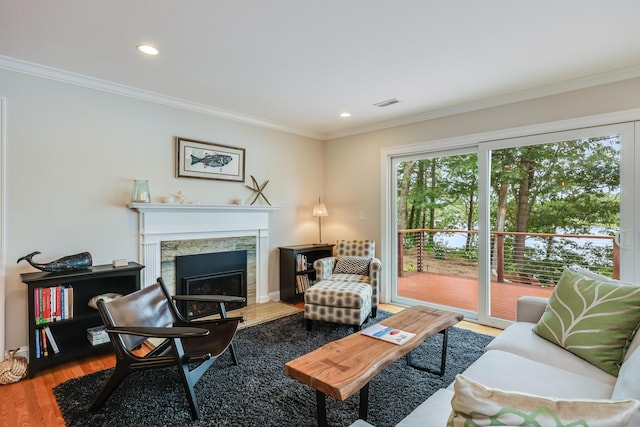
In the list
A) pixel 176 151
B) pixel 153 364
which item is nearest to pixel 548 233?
pixel 153 364

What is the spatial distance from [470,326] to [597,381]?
208 centimetres

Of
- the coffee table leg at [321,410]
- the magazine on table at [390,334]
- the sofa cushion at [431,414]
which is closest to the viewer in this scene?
the sofa cushion at [431,414]

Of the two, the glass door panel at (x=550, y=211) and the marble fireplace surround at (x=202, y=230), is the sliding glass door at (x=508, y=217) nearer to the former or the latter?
the glass door panel at (x=550, y=211)

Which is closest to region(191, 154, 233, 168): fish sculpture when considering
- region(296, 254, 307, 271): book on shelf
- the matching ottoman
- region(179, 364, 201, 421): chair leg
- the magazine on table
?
region(296, 254, 307, 271): book on shelf

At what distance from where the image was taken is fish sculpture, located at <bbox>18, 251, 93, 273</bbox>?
2.57 meters

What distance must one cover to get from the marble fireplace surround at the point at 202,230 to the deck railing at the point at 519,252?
6.11 ft

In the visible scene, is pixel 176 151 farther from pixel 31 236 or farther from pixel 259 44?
pixel 259 44

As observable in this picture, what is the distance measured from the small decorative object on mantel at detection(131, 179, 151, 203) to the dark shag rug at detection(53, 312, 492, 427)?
151cm

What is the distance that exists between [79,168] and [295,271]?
256 cm

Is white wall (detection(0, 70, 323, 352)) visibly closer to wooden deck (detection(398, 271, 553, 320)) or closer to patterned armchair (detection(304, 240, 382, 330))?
patterned armchair (detection(304, 240, 382, 330))

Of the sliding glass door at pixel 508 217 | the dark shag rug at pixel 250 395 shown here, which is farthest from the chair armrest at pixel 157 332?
the sliding glass door at pixel 508 217

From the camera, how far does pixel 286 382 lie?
2.35 metres

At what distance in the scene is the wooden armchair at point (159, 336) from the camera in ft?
6.40

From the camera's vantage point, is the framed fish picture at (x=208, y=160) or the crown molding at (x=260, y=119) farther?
the framed fish picture at (x=208, y=160)
